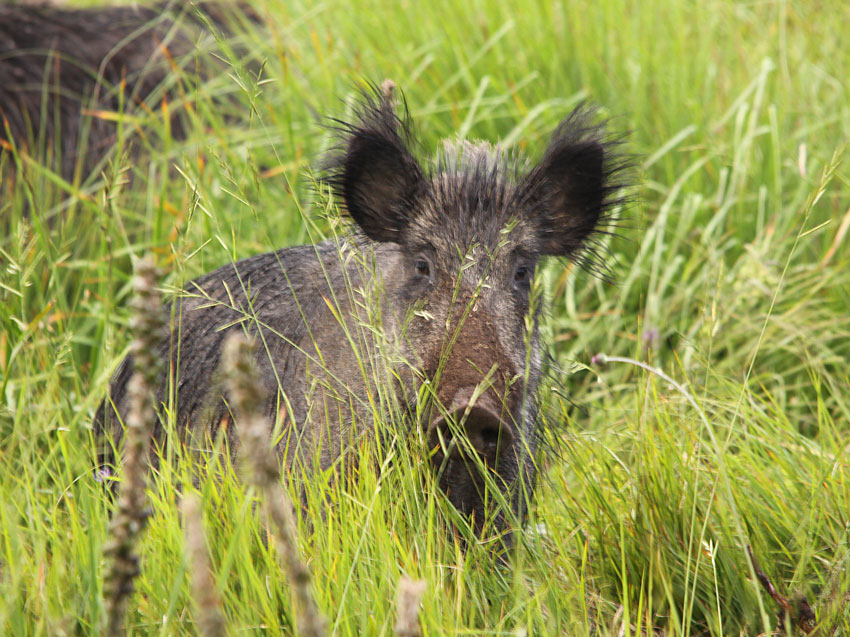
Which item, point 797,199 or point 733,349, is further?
point 797,199

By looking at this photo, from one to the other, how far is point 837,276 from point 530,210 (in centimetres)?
219

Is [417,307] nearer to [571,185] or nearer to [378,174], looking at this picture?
[378,174]

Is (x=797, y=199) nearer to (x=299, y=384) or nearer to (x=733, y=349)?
(x=733, y=349)

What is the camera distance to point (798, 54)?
244 inches

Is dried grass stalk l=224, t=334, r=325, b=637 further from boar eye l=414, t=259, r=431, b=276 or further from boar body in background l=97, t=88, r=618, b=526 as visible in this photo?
boar eye l=414, t=259, r=431, b=276

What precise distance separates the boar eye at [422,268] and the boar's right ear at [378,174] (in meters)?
0.16

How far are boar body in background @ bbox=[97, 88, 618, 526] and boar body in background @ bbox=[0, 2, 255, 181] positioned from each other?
250 centimetres

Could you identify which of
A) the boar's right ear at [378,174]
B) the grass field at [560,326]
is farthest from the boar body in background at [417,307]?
the grass field at [560,326]

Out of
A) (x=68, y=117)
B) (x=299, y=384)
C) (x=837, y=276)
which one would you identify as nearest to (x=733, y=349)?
(x=837, y=276)

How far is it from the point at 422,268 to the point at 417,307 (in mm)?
274

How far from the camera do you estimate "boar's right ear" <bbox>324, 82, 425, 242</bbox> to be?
3318 millimetres

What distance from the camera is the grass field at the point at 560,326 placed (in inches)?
96.0

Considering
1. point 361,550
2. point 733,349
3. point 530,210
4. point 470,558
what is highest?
point 530,210

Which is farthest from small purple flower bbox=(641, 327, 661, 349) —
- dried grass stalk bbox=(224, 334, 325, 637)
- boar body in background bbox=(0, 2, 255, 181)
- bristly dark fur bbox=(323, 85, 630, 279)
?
boar body in background bbox=(0, 2, 255, 181)
